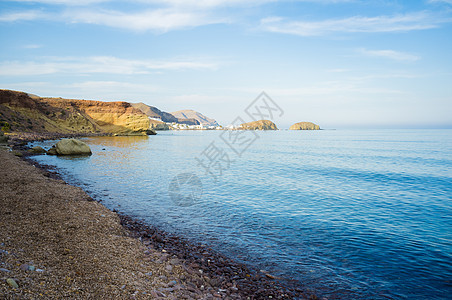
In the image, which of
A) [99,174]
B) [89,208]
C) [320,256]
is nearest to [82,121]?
[99,174]

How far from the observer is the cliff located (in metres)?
98.1

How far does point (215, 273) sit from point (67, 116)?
480 feet

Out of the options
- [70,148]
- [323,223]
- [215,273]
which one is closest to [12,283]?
[215,273]

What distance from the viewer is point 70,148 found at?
42.4 metres

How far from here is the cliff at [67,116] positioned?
9814cm

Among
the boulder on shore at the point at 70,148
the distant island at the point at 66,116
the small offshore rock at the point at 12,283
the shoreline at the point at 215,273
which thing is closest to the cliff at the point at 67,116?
the distant island at the point at 66,116

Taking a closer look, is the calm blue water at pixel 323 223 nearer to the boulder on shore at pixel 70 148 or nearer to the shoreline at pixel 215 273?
the shoreline at pixel 215 273

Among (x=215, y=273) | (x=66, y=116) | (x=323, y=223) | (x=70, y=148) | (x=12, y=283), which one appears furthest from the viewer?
(x=66, y=116)

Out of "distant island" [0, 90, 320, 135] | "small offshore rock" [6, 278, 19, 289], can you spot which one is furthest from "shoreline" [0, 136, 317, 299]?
"distant island" [0, 90, 320, 135]

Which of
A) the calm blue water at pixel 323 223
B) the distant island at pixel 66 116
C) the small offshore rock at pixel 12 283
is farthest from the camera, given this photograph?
the distant island at pixel 66 116

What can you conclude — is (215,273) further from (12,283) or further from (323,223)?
(323,223)

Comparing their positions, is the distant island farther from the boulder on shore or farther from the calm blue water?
the calm blue water

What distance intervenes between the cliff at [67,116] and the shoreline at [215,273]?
9443 centimetres

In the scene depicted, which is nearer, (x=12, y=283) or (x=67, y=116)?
(x=12, y=283)
